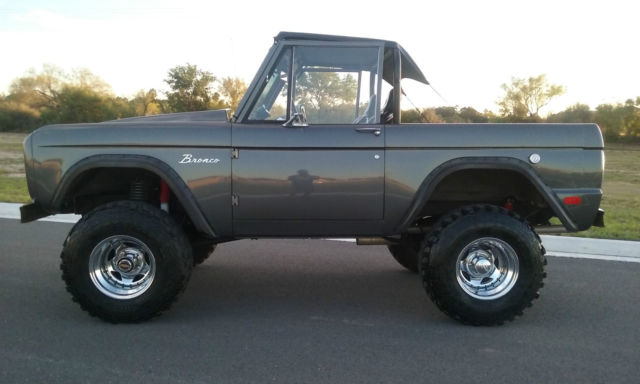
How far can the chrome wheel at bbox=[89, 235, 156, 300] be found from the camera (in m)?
4.29

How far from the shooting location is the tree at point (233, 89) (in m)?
5.39

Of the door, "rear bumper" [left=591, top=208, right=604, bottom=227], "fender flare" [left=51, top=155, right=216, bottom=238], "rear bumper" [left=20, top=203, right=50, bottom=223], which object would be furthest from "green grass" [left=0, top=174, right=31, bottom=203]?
"rear bumper" [left=591, top=208, right=604, bottom=227]

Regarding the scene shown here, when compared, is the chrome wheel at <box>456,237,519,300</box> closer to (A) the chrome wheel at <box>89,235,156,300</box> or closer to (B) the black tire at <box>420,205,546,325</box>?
(B) the black tire at <box>420,205,546,325</box>

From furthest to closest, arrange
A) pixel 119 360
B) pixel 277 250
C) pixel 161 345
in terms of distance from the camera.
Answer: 1. pixel 277 250
2. pixel 161 345
3. pixel 119 360

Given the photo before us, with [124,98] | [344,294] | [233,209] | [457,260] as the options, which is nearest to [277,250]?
[344,294]

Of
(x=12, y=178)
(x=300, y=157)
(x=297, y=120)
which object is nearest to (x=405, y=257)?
(x=300, y=157)

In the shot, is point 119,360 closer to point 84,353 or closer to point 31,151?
point 84,353

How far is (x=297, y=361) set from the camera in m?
3.62

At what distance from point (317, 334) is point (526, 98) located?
12.1ft

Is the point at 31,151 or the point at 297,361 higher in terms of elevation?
the point at 31,151

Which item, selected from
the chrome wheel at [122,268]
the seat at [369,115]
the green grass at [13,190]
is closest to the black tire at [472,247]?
the seat at [369,115]

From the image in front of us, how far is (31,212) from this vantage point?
4477mm

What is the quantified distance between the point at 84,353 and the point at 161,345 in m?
0.50

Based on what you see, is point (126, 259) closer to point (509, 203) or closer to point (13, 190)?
point (509, 203)
